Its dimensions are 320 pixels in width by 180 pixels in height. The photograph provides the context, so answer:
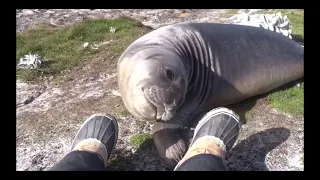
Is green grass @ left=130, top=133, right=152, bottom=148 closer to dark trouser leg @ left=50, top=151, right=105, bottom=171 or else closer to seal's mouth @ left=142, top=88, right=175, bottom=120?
seal's mouth @ left=142, top=88, right=175, bottom=120

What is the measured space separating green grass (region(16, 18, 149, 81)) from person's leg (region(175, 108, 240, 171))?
2829 millimetres

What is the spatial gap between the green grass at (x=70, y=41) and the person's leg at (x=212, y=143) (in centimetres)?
283

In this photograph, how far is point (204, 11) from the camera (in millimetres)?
9352

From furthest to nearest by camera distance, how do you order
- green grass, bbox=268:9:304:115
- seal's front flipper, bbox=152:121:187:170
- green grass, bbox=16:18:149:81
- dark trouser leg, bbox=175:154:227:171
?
1. green grass, bbox=16:18:149:81
2. green grass, bbox=268:9:304:115
3. seal's front flipper, bbox=152:121:187:170
4. dark trouser leg, bbox=175:154:227:171

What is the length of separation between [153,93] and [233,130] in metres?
0.77

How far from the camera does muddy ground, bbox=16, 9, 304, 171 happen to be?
3.73 meters

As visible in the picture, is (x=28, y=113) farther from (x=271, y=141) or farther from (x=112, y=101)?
(x=271, y=141)

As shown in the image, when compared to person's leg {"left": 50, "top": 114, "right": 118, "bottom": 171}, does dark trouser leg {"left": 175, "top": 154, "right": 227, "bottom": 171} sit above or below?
above

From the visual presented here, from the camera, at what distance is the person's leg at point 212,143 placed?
2891mm

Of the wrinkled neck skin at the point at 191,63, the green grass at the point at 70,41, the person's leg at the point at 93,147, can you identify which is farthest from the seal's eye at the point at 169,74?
the green grass at the point at 70,41

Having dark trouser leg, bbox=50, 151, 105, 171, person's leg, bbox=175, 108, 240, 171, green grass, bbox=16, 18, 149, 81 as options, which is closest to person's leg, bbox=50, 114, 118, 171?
dark trouser leg, bbox=50, 151, 105, 171

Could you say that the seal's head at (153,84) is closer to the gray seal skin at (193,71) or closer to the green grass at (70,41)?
the gray seal skin at (193,71)

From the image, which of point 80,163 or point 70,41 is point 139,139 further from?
point 70,41
